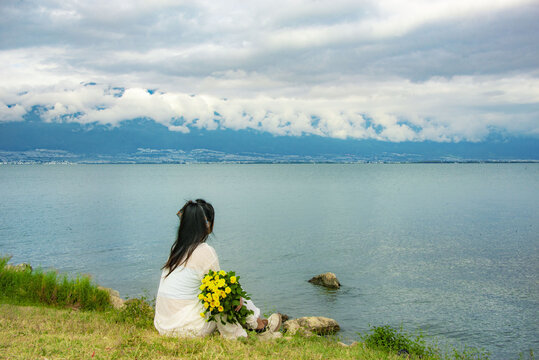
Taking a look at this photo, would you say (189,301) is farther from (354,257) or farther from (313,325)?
(354,257)

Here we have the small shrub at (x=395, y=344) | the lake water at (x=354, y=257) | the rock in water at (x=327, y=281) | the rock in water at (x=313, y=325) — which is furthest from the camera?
the rock in water at (x=327, y=281)

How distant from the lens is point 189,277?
959 cm

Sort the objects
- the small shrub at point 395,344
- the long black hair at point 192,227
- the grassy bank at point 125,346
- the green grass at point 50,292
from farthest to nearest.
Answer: the green grass at point 50,292 → the small shrub at point 395,344 → the long black hair at point 192,227 → the grassy bank at point 125,346

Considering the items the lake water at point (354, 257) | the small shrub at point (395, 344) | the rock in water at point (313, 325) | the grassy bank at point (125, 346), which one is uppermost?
the grassy bank at point (125, 346)

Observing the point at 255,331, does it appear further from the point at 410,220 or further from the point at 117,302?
the point at 410,220

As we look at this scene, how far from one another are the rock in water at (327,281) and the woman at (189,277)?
16.8 meters

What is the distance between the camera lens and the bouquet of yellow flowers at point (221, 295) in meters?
9.11

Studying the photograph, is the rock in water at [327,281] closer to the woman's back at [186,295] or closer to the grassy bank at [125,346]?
the grassy bank at [125,346]

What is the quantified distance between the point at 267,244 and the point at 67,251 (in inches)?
666

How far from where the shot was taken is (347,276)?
2898cm

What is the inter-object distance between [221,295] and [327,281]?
17967 mm

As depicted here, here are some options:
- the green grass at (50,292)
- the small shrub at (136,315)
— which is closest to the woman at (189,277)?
the small shrub at (136,315)

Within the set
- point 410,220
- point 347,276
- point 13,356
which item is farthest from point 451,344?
point 410,220

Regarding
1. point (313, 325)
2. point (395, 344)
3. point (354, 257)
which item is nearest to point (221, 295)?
point (395, 344)
